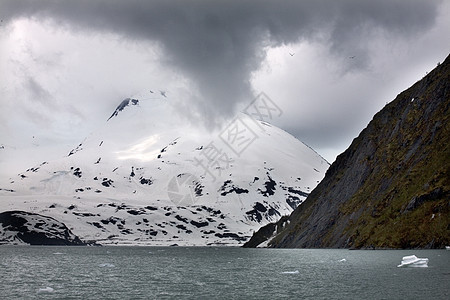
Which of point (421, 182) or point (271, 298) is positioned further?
point (421, 182)

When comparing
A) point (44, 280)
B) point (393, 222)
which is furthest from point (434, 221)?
point (44, 280)

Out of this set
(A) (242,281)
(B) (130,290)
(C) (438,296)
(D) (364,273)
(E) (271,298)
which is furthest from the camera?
(D) (364,273)

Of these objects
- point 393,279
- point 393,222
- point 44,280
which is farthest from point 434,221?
point 44,280

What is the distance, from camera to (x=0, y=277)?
10319 cm

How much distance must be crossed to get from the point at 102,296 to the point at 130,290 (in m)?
7.92

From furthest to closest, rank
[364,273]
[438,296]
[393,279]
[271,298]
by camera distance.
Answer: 1. [364,273]
2. [393,279]
3. [271,298]
4. [438,296]

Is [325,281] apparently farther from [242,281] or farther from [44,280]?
[44,280]

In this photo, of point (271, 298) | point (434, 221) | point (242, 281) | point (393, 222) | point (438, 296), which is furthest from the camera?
point (393, 222)

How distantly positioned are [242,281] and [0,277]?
48777mm

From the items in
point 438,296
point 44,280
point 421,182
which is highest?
point 421,182

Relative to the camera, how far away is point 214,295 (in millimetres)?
74000

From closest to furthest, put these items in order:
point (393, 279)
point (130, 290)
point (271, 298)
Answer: point (271, 298), point (130, 290), point (393, 279)

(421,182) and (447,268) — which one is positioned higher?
(421,182)

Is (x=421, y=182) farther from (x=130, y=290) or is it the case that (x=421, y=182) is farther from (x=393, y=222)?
(x=130, y=290)
